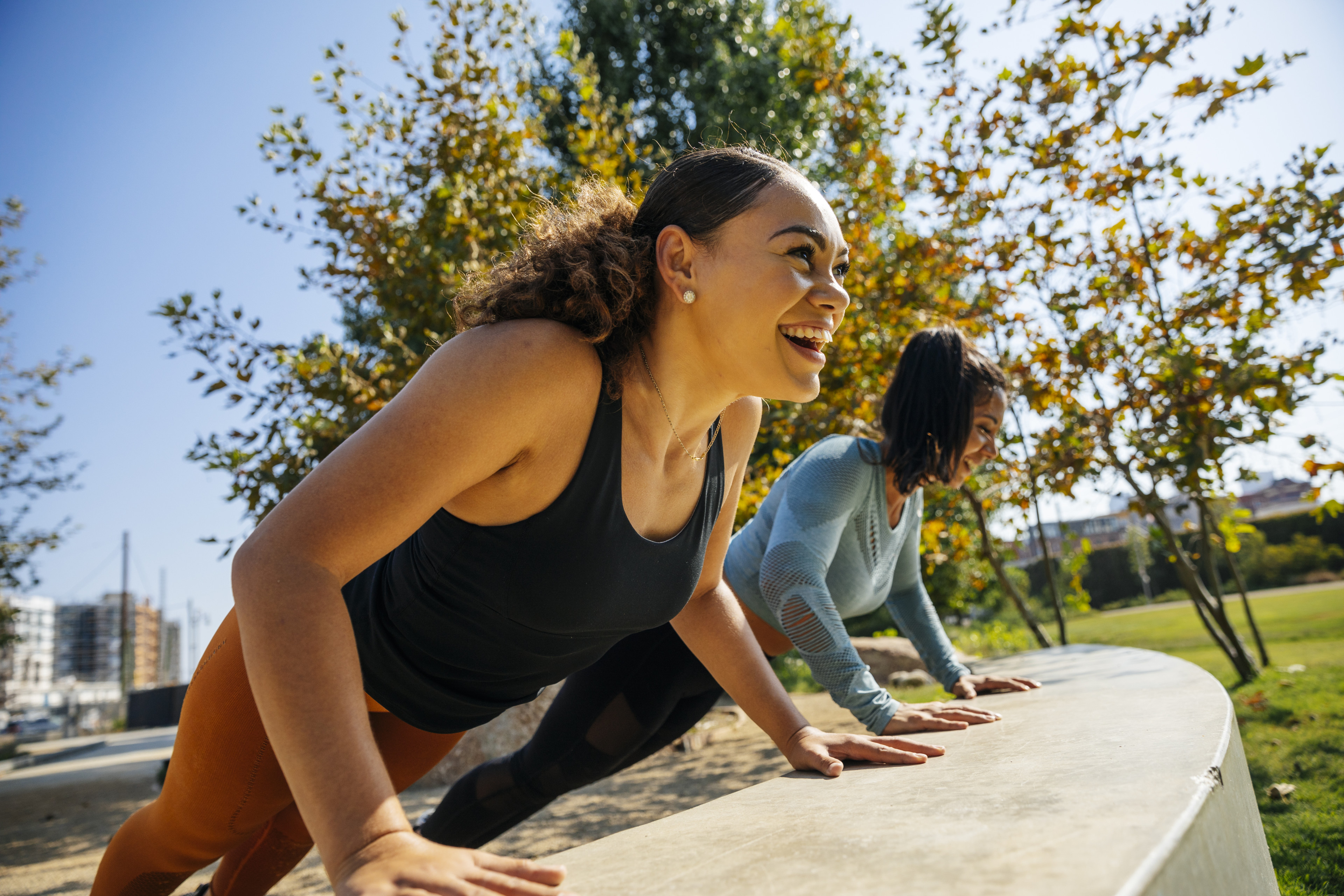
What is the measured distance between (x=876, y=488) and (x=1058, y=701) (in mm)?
862

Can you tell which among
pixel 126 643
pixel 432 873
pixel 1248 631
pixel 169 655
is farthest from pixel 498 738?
pixel 169 655

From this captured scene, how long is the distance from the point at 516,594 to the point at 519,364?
467 millimetres

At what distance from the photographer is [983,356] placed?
9.19ft

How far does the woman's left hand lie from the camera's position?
2.53 meters

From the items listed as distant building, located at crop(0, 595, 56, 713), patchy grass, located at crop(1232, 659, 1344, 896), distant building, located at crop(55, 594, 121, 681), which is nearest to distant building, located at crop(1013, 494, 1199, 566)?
patchy grass, located at crop(1232, 659, 1344, 896)

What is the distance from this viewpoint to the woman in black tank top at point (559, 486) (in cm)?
107

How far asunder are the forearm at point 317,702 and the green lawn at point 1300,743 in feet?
7.91

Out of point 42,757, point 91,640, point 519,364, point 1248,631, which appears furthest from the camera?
point 91,640

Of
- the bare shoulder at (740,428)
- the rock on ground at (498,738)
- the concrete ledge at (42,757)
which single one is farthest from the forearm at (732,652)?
the concrete ledge at (42,757)

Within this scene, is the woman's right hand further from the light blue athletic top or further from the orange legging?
the light blue athletic top

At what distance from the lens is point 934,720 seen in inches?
74.6

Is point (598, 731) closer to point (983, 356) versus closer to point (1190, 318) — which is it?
point (983, 356)

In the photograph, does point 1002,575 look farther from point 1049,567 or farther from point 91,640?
point 91,640

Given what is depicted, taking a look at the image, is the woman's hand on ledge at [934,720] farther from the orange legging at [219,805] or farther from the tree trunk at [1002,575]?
the tree trunk at [1002,575]
